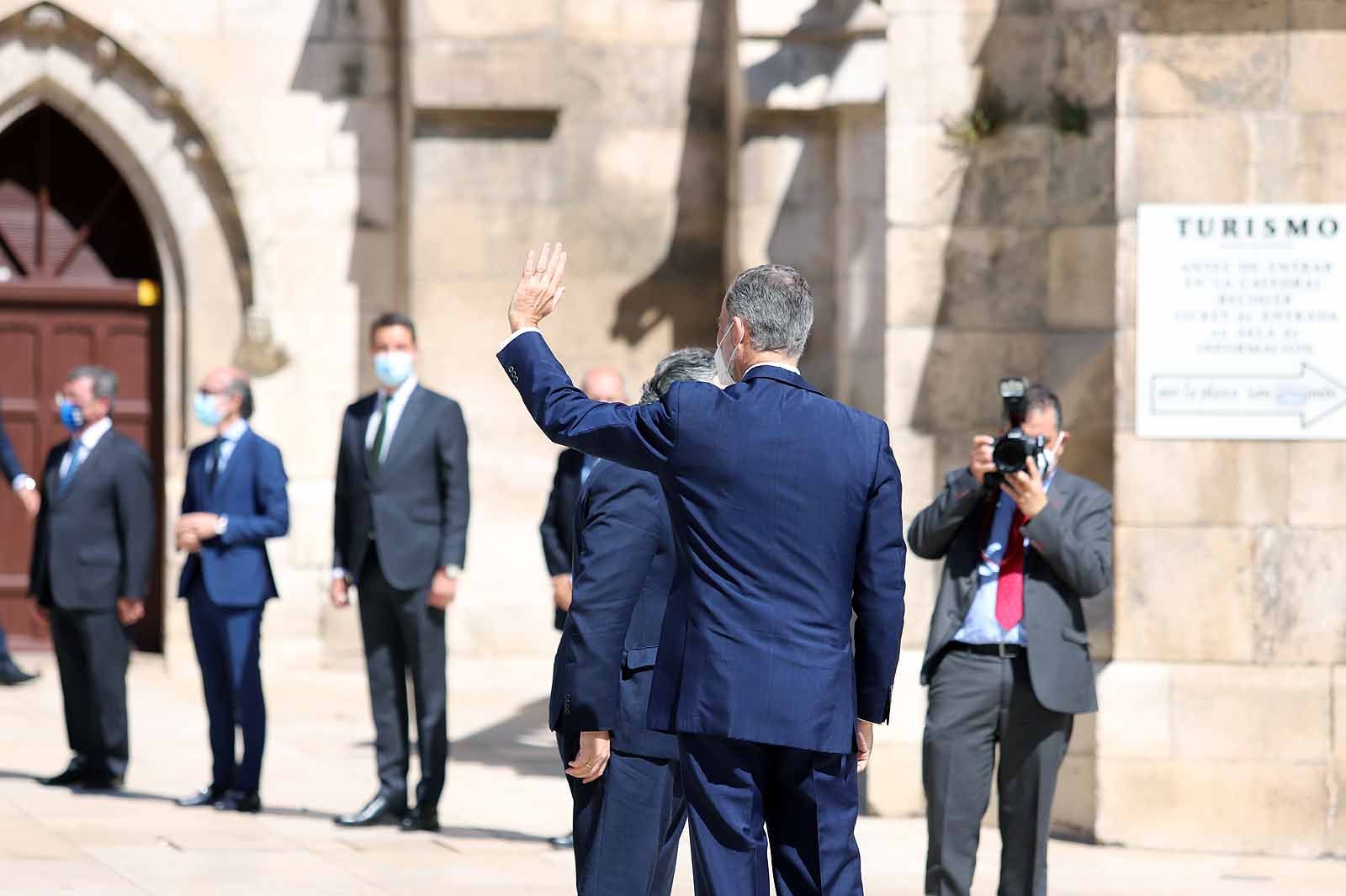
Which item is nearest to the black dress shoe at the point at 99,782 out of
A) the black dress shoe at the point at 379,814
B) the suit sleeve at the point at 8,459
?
the black dress shoe at the point at 379,814

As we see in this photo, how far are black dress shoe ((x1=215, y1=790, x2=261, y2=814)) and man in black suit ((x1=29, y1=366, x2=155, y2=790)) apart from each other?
73 centimetres

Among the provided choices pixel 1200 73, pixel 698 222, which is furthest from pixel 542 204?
pixel 1200 73

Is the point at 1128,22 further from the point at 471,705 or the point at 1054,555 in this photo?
the point at 471,705

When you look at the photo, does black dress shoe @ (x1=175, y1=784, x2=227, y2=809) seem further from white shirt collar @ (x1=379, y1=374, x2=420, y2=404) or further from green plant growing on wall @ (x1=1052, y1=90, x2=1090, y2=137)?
green plant growing on wall @ (x1=1052, y1=90, x2=1090, y2=137)

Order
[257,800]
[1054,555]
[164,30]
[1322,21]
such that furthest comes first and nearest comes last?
1. [164,30]
2. [257,800]
3. [1322,21]
4. [1054,555]

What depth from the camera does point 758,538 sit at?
454 cm

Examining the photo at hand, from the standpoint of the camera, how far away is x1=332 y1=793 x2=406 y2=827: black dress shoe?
8.56 meters

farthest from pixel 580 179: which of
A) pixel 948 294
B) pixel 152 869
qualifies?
pixel 152 869

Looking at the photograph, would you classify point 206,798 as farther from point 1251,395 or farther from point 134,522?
point 1251,395

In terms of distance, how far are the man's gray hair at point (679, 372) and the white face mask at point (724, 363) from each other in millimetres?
404

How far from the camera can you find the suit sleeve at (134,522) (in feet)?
31.3

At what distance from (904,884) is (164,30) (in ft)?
27.3

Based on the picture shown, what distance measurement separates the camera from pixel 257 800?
29.1 feet

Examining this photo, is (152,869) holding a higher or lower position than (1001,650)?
lower
